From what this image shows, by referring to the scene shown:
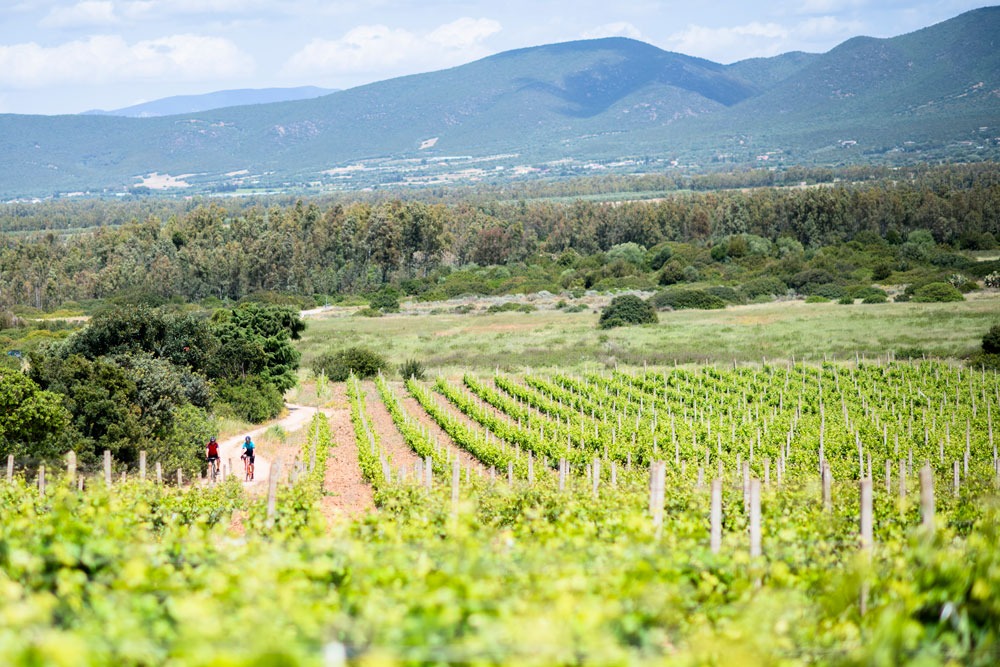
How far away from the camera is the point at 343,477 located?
1812 cm

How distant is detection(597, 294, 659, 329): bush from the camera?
4919cm

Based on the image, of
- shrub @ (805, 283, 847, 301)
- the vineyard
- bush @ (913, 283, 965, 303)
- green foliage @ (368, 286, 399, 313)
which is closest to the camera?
the vineyard

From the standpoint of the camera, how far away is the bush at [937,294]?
53.2 m

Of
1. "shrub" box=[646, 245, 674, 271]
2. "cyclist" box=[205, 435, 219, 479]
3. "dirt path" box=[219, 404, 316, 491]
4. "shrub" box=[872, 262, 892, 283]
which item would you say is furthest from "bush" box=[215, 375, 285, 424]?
"shrub" box=[646, 245, 674, 271]

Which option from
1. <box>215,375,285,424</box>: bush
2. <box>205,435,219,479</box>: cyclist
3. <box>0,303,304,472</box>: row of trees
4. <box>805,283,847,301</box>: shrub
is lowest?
<box>805,283,847,301</box>: shrub

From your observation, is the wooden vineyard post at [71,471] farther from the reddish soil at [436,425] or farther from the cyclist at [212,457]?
the reddish soil at [436,425]

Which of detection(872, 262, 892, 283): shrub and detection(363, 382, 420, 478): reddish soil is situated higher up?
detection(363, 382, 420, 478): reddish soil

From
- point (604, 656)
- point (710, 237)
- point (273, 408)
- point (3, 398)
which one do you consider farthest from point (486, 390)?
point (710, 237)

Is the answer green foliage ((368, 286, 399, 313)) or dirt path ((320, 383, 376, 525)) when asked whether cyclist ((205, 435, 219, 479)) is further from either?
green foliage ((368, 286, 399, 313))

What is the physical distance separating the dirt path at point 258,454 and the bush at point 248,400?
13.0 inches

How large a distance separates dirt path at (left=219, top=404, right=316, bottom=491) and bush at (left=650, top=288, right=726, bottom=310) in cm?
3284

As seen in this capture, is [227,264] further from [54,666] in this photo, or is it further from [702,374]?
[54,666]

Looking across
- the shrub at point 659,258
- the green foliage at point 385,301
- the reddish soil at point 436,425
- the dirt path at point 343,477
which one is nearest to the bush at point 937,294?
the shrub at point 659,258

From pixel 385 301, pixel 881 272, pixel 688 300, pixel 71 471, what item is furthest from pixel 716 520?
pixel 881 272
